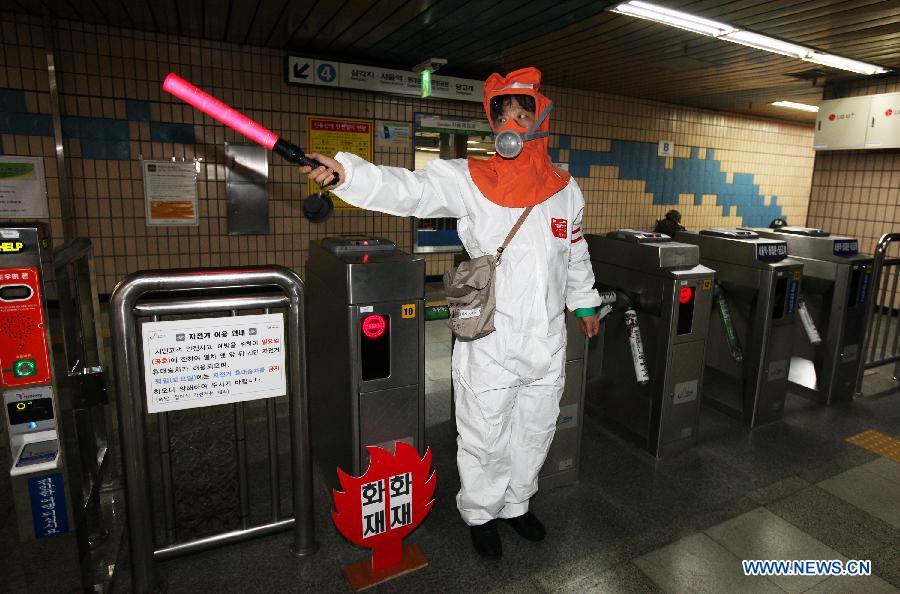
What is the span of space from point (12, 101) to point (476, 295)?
185 inches

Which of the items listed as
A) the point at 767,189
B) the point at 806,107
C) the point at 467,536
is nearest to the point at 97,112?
the point at 467,536

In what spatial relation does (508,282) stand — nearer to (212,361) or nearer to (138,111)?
(212,361)

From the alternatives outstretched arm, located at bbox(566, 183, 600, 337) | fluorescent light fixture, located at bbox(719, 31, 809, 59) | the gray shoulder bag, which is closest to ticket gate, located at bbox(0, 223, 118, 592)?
the gray shoulder bag

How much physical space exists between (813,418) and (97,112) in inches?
243

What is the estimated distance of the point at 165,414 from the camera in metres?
1.87

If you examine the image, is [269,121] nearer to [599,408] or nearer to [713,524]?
[599,408]

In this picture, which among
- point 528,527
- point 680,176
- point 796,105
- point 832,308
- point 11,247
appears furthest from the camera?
point 680,176

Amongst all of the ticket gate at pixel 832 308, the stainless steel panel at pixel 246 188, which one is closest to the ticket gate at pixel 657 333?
the ticket gate at pixel 832 308

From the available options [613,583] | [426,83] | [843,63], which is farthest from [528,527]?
[843,63]

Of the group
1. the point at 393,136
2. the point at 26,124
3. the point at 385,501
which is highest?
the point at 393,136

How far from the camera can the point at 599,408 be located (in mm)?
3420

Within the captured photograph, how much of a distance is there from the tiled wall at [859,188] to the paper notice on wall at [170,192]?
282 inches

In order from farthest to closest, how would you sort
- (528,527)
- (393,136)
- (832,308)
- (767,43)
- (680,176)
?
(680,176)
(393,136)
(767,43)
(832,308)
(528,527)

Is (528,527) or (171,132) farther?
(171,132)
